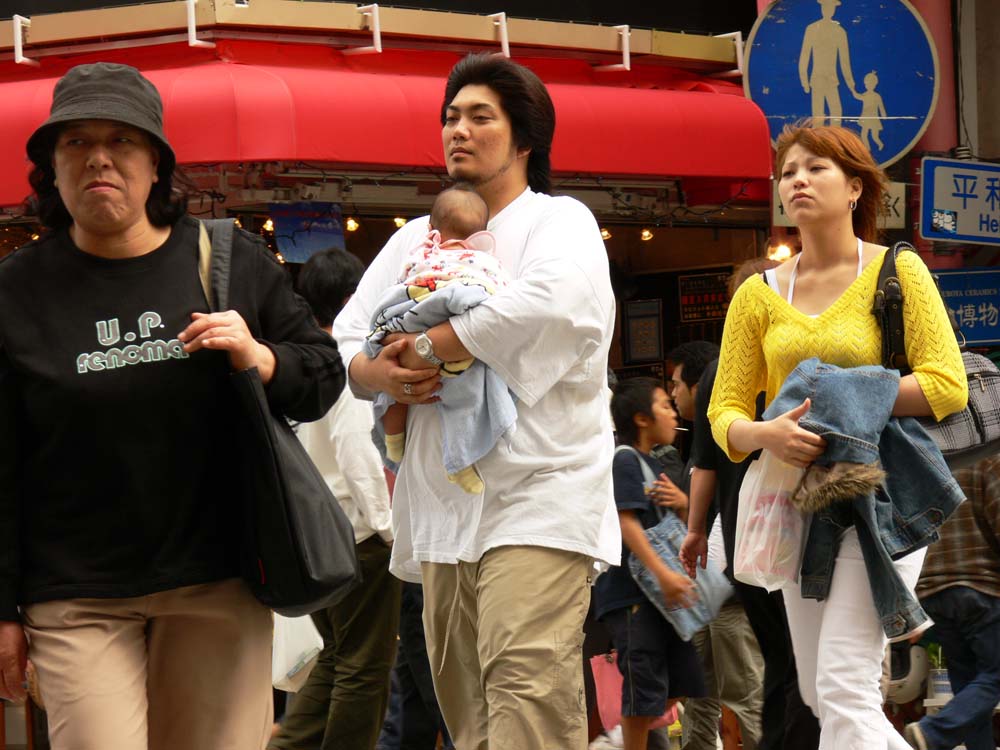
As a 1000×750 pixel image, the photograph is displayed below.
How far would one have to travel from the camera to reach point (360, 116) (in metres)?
10.2

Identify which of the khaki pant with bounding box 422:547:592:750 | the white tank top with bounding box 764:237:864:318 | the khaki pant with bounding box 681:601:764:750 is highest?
the white tank top with bounding box 764:237:864:318

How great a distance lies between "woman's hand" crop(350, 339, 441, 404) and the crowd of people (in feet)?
0.04

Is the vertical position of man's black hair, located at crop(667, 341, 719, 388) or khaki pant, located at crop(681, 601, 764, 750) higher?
man's black hair, located at crop(667, 341, 719, 388)

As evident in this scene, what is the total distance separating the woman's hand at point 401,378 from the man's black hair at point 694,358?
3149 mm

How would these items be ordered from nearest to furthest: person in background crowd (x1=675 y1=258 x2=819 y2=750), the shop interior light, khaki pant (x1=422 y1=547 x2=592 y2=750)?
khaki pant (x1=422 y1=547 x2=592 y2=750) < person in background crowd (x1=675 y1=258 x2=819 y2=750) < the shop interior light

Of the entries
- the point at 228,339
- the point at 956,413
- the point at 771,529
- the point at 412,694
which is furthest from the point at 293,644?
the point at 228,339

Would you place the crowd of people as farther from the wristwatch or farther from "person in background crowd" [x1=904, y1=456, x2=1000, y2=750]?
"person in background crowd" [x1=904, y1=456, x2=1000, y2=750]

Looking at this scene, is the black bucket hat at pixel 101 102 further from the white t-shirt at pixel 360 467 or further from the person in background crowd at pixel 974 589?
the person in background crowd at pixel 974 589

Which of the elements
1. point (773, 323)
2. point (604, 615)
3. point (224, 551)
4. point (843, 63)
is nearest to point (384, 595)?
point (604, 615)

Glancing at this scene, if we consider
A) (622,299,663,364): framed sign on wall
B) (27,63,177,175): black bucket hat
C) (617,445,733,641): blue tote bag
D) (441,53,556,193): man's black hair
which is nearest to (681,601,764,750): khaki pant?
(617,445,733,641): blue tote bag

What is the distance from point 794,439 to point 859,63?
5759mm

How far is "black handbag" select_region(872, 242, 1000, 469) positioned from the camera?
5.05 metres

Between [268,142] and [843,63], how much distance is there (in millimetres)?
3868

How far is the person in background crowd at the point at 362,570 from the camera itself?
21.5 ft
